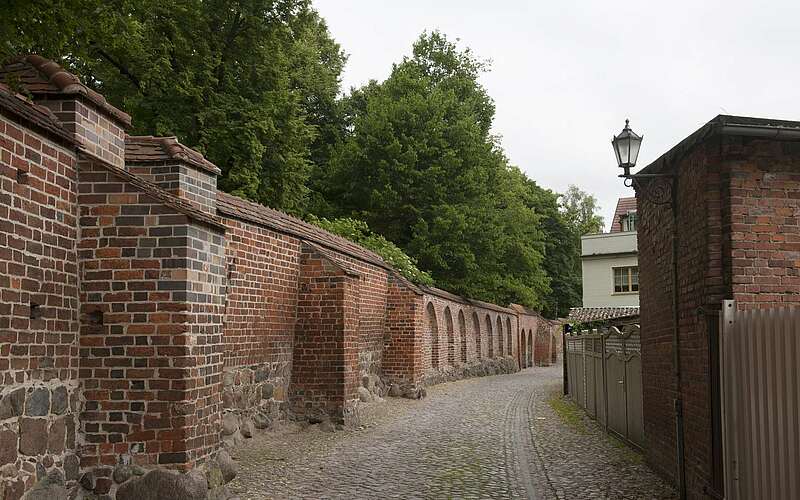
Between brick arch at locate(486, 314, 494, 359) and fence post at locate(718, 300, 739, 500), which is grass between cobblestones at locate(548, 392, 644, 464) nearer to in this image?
fence post at locate(718, 300, 739, 500)

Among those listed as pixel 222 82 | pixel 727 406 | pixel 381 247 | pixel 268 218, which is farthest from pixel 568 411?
pixel 222 82

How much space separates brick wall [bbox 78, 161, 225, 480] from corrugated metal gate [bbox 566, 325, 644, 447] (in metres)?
6.48

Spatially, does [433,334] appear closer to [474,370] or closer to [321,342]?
[474,370]

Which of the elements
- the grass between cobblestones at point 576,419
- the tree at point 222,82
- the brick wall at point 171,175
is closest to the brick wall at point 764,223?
the grass between cobblestones at point 576,419

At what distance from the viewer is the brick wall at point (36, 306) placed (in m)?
4.95

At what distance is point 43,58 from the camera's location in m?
6.27

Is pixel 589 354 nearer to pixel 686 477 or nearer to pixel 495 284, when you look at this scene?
pixel 686 477

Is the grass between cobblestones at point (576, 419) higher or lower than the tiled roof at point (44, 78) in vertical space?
lower

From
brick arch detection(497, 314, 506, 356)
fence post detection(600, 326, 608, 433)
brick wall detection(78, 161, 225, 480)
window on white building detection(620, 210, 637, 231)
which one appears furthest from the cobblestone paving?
window on white building detection(620, 210, 637, 231)

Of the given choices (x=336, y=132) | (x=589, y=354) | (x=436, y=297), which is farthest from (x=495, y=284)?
(x=589, y=354)

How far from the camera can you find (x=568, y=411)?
51.3 ft

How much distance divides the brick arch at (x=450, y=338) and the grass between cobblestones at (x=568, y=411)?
5.34 m

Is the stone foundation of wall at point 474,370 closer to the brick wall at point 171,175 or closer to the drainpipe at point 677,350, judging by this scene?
the drainpipe at point 677,350

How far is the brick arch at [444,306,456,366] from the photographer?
80.0 feet
